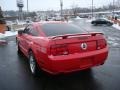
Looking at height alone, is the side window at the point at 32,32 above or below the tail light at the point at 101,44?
above

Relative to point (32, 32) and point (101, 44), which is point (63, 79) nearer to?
point (101, 44)

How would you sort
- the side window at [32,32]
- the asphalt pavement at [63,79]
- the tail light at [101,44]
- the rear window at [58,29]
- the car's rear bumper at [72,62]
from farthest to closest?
the side window at [32,32], the rear window at [58,29], the tail light at [101,44], the asphalt pavement at [63,79], the car's rear bumper at [72,62]

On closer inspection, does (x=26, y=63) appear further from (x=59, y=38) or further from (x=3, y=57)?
(x=59, y=38)

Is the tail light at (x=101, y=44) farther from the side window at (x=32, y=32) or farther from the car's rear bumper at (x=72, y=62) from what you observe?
the side window at (x=32, y=32)

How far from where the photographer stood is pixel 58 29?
739cm

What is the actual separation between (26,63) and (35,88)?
→ 118 inches

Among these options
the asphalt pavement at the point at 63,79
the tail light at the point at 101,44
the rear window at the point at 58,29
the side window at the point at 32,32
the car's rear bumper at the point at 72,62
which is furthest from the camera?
the side window at the point at 32,32

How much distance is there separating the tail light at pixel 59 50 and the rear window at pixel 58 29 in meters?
1.11

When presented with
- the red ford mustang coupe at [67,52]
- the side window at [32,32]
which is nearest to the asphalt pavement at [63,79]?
the red ford mustang coupe at [67,52]

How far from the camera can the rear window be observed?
716cm

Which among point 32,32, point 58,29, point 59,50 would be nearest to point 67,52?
point 59,50

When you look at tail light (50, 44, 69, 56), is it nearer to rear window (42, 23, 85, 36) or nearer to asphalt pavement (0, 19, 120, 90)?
asphalt pavement (0, 19, 120, 90)

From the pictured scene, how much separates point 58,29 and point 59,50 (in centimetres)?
151

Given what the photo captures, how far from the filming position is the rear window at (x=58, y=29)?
7.16 metres
